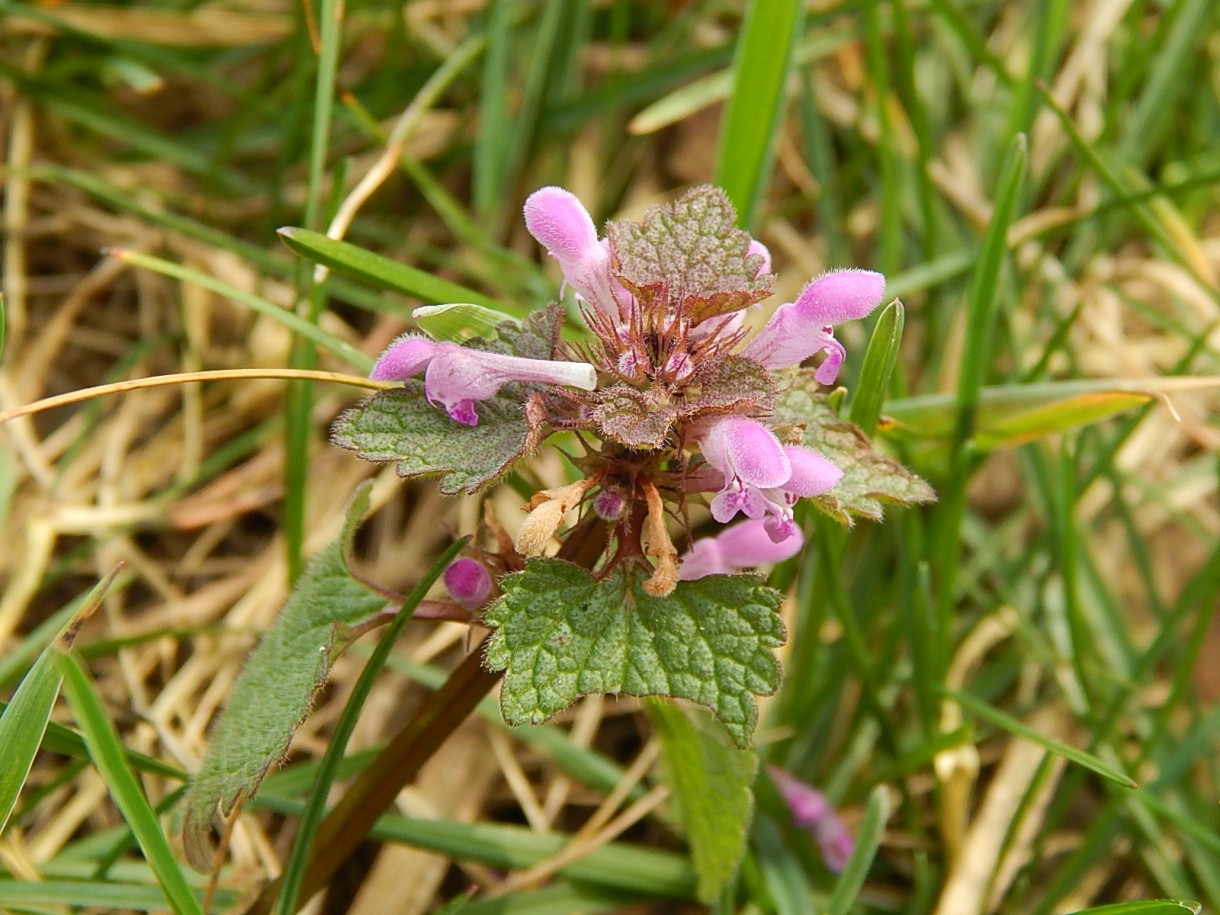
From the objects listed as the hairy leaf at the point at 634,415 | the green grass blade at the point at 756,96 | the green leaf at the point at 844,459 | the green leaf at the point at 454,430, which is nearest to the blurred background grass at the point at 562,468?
the green grass blade at the point at 756,96

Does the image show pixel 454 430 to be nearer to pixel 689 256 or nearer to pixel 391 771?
pixel 689 256

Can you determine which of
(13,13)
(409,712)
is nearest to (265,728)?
(409,712)

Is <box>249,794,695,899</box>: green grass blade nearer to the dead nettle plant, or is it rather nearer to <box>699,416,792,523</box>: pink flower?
the dead nettle plant

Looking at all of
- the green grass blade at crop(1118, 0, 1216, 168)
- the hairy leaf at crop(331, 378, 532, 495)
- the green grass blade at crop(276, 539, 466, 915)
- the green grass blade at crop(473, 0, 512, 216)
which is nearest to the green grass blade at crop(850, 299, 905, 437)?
the hairy leaf at crop(331, 378, 532, 495)

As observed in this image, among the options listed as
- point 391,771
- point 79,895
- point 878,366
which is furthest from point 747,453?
point 79,895

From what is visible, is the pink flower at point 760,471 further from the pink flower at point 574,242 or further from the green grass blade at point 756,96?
the green grass blade at point 756,96

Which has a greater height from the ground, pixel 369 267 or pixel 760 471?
pixel 369 267

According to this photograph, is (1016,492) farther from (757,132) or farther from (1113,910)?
(1113,910)
